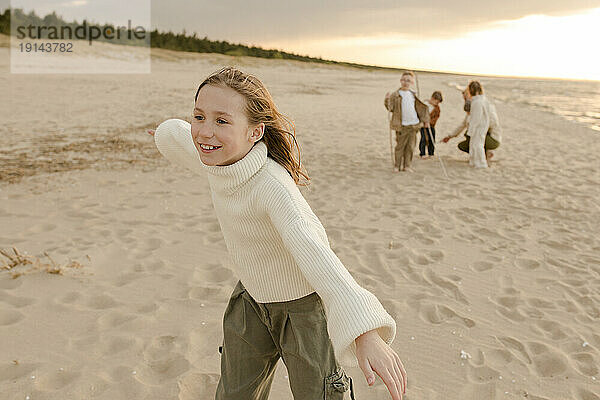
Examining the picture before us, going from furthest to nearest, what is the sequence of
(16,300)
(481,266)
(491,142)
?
(491,142)
(481,266)
(16,300)

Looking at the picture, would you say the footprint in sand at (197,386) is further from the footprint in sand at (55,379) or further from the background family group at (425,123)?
the background family group at (425,123)

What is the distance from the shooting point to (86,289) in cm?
375

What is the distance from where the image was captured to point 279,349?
1.92 metres

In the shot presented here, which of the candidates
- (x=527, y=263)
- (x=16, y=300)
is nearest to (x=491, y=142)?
(x=527, y=263)

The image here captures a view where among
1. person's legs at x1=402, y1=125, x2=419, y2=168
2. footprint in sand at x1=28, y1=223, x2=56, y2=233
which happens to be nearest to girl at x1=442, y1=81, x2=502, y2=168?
person's legs at x1=402, y1=125, x2=419, y2=168

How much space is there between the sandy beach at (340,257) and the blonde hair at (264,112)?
1585 millimetres

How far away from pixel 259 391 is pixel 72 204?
466 centimetres

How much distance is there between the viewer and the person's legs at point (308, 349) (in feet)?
5.81

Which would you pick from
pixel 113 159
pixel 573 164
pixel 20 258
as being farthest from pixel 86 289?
pixel 573 164

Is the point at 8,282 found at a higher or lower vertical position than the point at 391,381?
lower

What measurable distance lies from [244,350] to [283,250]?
0.49 metres

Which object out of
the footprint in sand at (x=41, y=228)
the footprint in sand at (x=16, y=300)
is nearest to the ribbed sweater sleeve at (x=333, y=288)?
the footprint in sand at (x=16, y=300)

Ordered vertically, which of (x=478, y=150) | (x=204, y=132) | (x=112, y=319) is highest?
(x=204, y=132)

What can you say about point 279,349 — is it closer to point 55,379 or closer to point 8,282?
point 55,379
